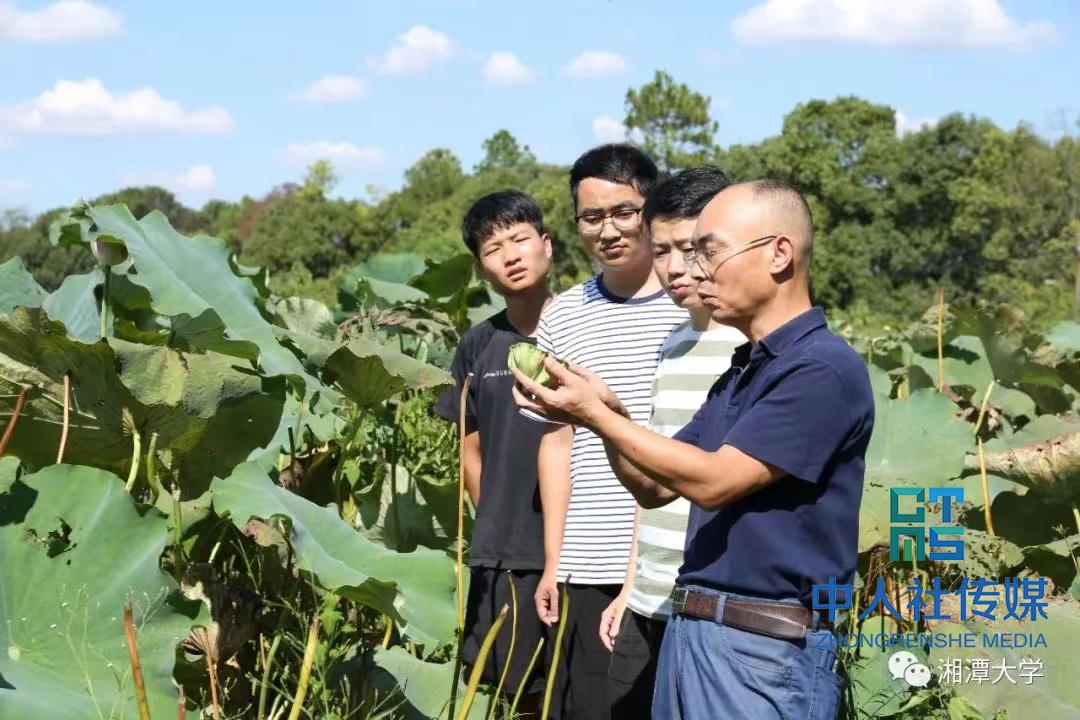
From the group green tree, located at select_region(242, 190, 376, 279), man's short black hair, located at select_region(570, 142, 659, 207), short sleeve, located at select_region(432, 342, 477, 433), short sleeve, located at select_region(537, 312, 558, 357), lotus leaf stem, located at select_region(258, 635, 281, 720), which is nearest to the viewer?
lotus leaf stem, located at select_region(258, 635, 281, 720)

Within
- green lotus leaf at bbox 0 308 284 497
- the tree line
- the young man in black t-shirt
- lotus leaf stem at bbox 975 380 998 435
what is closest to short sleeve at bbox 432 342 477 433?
the young man in black t-shirt

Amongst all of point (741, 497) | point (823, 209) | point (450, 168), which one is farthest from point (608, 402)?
point (450, 168)

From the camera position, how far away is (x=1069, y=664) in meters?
3.04

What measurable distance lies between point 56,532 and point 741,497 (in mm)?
1460

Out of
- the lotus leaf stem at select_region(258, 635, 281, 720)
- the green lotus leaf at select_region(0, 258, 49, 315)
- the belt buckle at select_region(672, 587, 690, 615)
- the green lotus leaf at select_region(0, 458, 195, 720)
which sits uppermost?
the green lotus leaf at select_region(0, 258, 49, 315)

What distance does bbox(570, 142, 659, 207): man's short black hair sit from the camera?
3.04 meters

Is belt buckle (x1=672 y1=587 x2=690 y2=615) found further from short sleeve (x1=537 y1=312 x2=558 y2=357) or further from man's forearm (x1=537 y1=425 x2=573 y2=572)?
short sleeve (x1=537 y1=312 x2=558 y2=357)

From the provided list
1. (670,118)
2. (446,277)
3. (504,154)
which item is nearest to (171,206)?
(504,154)

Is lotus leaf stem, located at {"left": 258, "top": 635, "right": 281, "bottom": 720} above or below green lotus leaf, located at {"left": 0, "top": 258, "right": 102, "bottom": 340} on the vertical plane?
below

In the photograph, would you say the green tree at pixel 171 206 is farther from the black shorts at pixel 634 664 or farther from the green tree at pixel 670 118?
the black shorts at pixel 634 664

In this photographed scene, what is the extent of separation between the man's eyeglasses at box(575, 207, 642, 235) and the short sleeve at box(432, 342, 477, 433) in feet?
1.92

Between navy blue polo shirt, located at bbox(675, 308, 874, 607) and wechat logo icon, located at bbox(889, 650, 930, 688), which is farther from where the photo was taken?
wechat logo icon, located at bbox(889, 650, 930, 688)

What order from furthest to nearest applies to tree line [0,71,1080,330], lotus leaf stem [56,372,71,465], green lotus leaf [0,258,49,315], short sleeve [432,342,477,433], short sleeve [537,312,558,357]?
1. tree line [0,71,1080,330]
2. green lotus leaf [0,258,49,315]
3. short sleeve [432,342,477,433]
4. short sleeve [537,312,558,357]
5. lotus leaf stem [56,372,71,465]

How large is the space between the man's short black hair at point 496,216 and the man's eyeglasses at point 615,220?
352 millimetres
